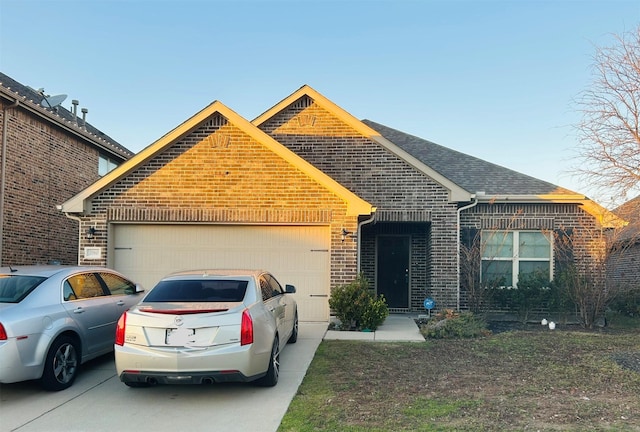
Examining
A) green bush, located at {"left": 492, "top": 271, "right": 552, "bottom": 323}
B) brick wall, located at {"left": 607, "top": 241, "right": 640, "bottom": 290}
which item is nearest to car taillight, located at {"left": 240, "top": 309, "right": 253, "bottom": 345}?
green bush, located at {"left": 492, "top": 271, "right": 552, "bottom": 323}

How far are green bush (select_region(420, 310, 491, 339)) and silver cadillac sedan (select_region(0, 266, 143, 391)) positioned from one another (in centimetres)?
571

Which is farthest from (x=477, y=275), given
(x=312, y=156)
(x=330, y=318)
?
(x=312, y=156)

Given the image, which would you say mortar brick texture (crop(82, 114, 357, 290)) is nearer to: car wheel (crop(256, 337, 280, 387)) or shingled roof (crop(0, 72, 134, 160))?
shingled roof (crop(0, 72, 134, 160))

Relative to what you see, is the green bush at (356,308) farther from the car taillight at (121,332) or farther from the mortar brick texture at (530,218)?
the car taillight at (121,332)

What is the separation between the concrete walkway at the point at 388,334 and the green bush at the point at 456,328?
0.27 meters

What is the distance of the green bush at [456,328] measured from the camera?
31.1 ft

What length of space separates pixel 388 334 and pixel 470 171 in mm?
6435

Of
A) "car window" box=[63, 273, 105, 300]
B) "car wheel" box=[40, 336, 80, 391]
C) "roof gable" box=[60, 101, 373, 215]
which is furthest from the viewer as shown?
"roof gable" box=[60, 101, 373, 215]

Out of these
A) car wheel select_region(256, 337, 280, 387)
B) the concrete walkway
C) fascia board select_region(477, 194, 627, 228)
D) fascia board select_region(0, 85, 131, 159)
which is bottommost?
the concrete walkway

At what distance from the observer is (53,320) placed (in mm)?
5973

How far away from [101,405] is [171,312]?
4.34ft

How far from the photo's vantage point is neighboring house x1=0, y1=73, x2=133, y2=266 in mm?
12859

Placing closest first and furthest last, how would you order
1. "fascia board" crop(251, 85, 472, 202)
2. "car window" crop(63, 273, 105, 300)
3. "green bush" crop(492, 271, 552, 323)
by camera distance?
1. "car window" crop(63, 273, 105, 300)
2. "green bush" crop(492, 271, 552, 323)
3. "fascia board" crop(251, 85, 472, 202)

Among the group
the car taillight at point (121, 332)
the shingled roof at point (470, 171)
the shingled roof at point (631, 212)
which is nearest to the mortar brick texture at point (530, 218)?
the shingled roof at point (470, 171)
